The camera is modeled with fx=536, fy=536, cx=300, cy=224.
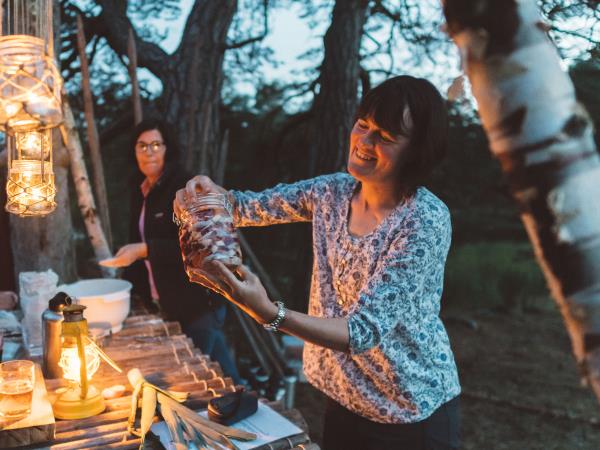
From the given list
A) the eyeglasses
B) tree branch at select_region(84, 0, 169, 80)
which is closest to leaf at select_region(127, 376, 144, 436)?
the eyeglasses

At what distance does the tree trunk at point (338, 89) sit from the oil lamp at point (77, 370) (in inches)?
161

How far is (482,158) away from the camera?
23.1 ft

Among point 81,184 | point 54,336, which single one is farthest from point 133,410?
point 81,184

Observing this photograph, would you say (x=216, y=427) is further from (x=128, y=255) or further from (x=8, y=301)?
(x=8, y=301)

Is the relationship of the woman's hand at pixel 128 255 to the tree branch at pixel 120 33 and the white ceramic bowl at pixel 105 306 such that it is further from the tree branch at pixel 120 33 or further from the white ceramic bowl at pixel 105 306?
the tree branch at pixel 120 33

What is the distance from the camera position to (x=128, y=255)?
101 inches

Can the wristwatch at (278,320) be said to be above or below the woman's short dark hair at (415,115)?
→ below

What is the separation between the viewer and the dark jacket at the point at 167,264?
2631 millimetres

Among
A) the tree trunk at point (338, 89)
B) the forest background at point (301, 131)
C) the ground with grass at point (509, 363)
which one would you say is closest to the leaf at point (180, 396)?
the forest background at point (301, 131)

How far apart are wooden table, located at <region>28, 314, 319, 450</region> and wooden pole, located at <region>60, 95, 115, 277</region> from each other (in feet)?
3.55

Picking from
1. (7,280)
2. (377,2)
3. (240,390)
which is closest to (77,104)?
(7,280)

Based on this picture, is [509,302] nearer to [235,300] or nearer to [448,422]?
[448,422]

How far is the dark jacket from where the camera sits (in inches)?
104

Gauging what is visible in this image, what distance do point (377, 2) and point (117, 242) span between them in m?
4.17
